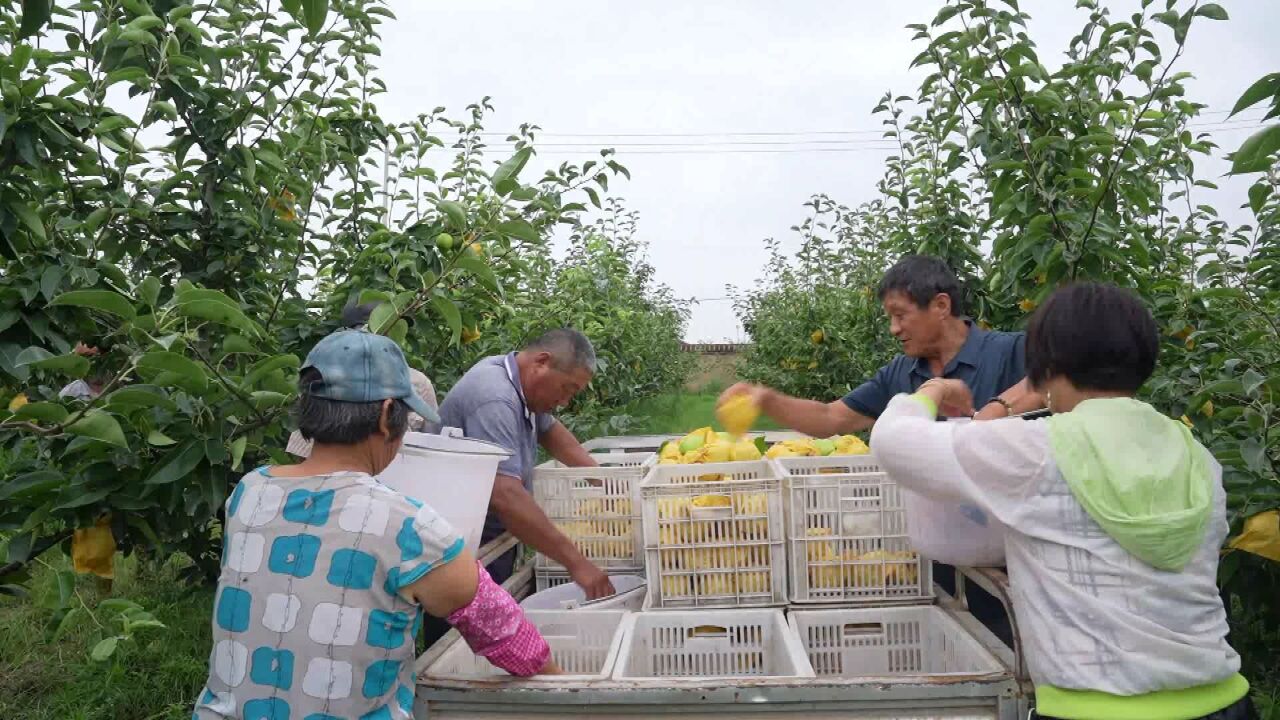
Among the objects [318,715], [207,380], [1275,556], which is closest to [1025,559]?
[1275,556]

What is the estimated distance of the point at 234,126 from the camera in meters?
2.38

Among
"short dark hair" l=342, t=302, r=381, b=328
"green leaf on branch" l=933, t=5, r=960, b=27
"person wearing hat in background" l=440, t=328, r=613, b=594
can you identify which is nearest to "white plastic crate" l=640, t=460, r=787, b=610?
"person wearing hat in background" l=440, t=328, r=613, b=594

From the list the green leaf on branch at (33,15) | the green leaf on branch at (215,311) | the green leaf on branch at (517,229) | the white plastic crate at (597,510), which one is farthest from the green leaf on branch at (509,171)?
the green leaf on branch at (33,15)

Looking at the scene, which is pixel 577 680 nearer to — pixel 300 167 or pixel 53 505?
pixel 53 505

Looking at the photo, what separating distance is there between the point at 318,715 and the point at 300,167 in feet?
6.27

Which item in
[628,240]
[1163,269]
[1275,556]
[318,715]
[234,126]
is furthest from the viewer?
[628,240]

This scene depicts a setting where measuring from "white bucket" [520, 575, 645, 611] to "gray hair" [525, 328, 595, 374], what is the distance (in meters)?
0.77

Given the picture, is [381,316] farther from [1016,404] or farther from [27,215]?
[1016,404]

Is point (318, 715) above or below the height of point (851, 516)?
below

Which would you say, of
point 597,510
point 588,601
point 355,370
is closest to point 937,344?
point 597,510

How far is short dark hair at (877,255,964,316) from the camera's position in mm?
2656

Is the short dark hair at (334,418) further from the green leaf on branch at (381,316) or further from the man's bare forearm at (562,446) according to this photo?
the man's bare forearm at (562,446)

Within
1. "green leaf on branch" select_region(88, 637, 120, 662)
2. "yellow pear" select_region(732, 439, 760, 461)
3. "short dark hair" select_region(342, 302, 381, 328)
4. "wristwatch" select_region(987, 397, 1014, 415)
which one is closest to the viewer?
"green leaf on branch" select_region(88, 637, 120, 662)

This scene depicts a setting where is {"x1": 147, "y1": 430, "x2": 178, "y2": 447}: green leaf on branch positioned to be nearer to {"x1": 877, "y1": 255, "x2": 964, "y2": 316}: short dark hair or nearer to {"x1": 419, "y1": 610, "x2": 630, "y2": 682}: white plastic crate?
{"x1": 419, "y1": 610, "x2": 630, "y2": 682}: white plastic crate
